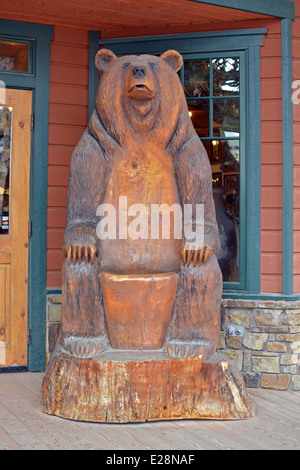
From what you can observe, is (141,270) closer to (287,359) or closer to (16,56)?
(287,359)

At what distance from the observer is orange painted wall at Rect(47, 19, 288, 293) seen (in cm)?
391

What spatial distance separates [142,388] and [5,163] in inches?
81.6

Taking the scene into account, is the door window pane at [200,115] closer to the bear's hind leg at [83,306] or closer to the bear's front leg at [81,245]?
the bear's front leg at [81,245]

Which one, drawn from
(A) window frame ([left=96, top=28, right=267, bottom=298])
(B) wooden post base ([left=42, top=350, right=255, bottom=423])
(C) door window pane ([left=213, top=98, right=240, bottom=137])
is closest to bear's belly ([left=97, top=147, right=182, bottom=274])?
(B) wooden post base ([left=42, top=350, right=255, bottom=423])

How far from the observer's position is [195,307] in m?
3.04

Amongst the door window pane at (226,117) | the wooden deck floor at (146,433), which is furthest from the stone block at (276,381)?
the door window pane at (226,117)

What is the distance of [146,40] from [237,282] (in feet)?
6.26

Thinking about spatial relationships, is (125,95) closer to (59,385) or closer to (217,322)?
(217,322)

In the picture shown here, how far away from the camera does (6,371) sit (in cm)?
406

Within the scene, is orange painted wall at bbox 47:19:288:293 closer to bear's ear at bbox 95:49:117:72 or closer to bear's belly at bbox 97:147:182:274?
bear's ear at bbox 95:49:117:72

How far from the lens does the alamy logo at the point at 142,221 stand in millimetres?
3076

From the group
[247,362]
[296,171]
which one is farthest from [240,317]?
[296,171]

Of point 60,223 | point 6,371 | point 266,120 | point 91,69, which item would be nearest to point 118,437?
point 6,371

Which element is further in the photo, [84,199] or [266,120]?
[266,120]
